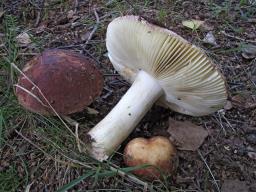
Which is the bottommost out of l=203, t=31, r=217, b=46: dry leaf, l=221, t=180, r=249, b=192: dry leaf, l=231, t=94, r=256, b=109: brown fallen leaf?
l=221, t=180, r=249, b=192: dry leaf

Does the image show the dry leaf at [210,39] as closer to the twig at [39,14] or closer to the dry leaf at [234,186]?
the dry leaf at [234,186]

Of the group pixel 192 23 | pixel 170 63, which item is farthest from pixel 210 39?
pixel 170 63

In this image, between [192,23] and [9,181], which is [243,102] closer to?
[192,23]

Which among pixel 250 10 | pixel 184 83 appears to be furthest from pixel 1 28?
pixel 250 10

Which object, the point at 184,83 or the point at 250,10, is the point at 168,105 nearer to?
the point at 184,83

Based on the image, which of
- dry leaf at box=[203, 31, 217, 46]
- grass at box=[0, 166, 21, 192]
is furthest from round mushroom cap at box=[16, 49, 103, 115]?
dry leaf at box=[203, 31, 217, 46]

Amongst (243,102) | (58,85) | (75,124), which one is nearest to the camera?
(58,85)

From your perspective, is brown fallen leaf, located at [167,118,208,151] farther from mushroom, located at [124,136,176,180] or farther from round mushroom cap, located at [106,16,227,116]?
mushroom, located at [124,136,176,180]
